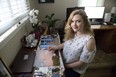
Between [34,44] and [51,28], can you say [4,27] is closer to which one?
[34,44]

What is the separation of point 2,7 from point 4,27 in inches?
7.7

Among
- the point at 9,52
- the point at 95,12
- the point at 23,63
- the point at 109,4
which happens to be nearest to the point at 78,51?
the point at 23,63

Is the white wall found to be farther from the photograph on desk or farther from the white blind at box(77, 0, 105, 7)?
the photograph on desk

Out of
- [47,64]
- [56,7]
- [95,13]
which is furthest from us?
[95,13]

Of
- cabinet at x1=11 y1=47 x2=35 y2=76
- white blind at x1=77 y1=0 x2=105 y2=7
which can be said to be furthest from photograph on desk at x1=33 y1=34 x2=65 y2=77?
white blind at x1=77 y1=0 x2=105 y2=7

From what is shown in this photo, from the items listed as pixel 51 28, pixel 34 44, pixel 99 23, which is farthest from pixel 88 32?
pixel 99 23

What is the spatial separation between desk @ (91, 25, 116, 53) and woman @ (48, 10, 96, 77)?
1.32m

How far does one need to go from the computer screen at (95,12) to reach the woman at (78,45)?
158cm

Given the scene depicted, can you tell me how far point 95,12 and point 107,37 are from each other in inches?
25.9

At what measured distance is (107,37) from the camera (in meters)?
2.74

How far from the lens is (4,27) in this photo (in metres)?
1.08

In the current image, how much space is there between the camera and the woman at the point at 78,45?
3.53 feet

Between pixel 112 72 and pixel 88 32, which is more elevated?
pixel 88 32

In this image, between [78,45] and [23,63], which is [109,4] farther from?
[23,63]
